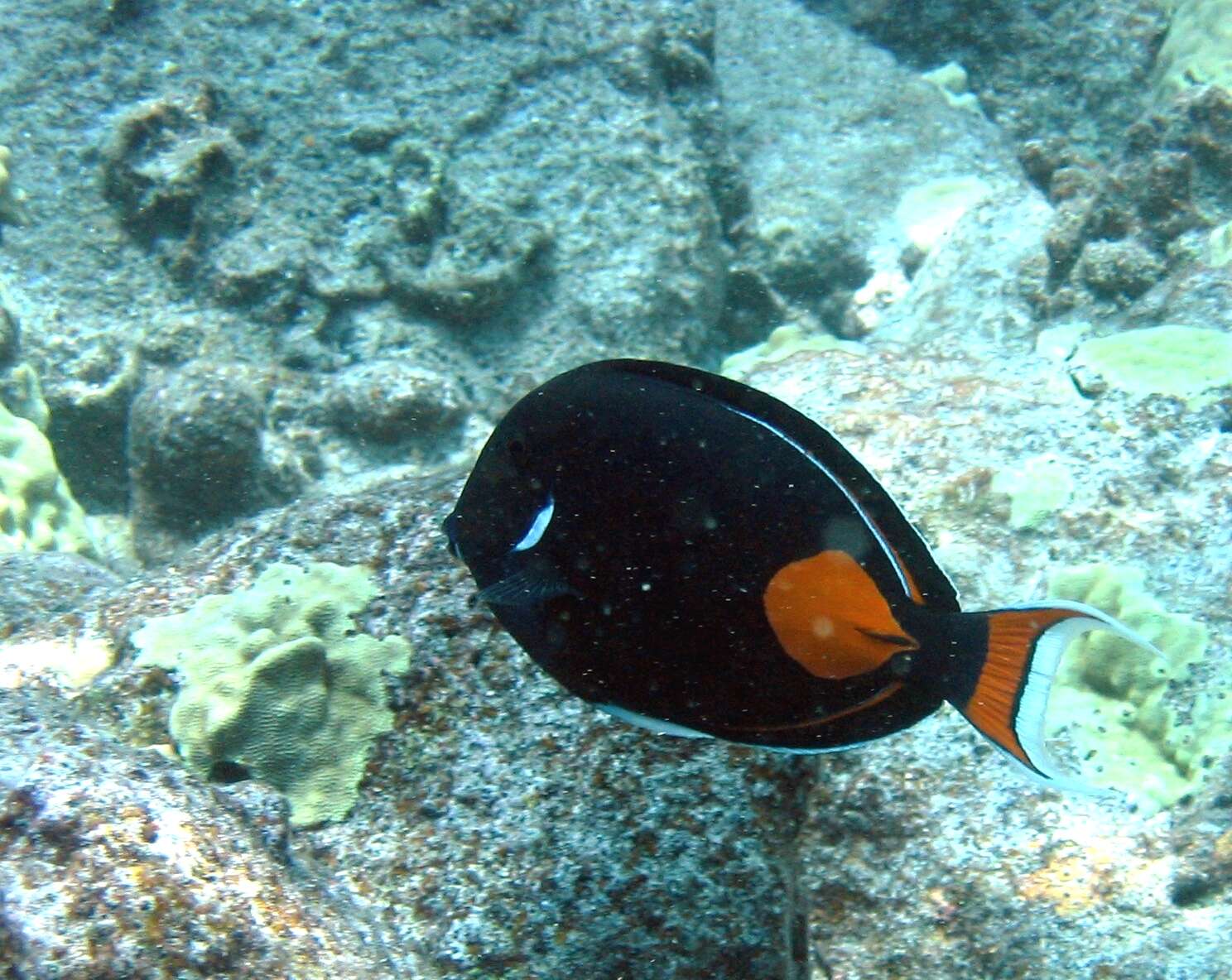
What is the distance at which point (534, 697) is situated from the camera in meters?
2.11

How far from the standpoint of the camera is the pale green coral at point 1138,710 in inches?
105

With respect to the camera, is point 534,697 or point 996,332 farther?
point 996,332

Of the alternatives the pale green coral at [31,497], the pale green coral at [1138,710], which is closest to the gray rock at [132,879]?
the pale green coral at [1138,710]

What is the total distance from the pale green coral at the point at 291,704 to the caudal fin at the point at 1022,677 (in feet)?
4.93

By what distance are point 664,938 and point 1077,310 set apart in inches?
181

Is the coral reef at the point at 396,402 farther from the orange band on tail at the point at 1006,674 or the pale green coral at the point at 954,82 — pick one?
the pale green coral at the point at 954,82

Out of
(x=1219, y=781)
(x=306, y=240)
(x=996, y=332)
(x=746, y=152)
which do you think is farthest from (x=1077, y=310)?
(x=306, y=240)

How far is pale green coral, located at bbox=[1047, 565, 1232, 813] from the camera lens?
8.76ft

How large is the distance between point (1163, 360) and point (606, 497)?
3.28m

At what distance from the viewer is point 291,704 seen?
7.11 ft

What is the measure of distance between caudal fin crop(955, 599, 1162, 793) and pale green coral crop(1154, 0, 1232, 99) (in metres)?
7.29

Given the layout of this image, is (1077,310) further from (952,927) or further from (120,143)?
(120,143)

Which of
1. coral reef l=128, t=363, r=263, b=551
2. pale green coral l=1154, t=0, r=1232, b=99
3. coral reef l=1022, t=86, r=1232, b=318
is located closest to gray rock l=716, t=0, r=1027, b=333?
coral reef l=1022, t=86, r=1232, b=318

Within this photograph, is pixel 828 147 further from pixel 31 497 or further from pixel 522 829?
pixel 522 829
